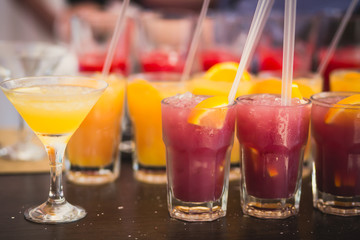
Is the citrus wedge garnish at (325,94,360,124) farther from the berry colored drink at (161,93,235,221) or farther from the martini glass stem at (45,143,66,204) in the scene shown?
the martini glass stem at (45,143,66,204)

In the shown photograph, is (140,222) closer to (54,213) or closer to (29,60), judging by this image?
(54,213)

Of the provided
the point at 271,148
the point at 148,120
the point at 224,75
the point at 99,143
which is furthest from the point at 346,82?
the point at 99,143

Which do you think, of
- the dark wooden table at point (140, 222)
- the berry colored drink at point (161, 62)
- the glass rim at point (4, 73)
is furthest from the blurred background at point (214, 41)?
the dark wooden table at point (140, 222)

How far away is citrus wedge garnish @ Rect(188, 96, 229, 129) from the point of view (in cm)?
114

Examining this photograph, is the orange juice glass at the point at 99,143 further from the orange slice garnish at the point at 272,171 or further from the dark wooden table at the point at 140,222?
the orange slice garnish at the point at 272,171

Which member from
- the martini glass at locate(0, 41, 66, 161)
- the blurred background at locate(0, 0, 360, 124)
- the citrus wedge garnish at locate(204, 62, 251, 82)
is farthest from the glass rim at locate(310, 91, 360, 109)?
the martini glass at locate(0, 41, 66, 161)

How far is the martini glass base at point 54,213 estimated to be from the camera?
3.89 ft

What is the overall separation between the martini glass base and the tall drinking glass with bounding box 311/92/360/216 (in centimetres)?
54

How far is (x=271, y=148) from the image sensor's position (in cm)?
119

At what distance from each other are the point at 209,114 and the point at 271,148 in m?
0.16

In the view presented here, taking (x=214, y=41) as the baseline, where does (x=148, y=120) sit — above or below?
below

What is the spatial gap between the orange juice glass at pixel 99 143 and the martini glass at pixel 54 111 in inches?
7.7

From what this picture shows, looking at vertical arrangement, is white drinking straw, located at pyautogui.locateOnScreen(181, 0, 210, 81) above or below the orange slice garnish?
above

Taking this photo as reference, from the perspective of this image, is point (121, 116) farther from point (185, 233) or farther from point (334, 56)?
point (334, 56)
